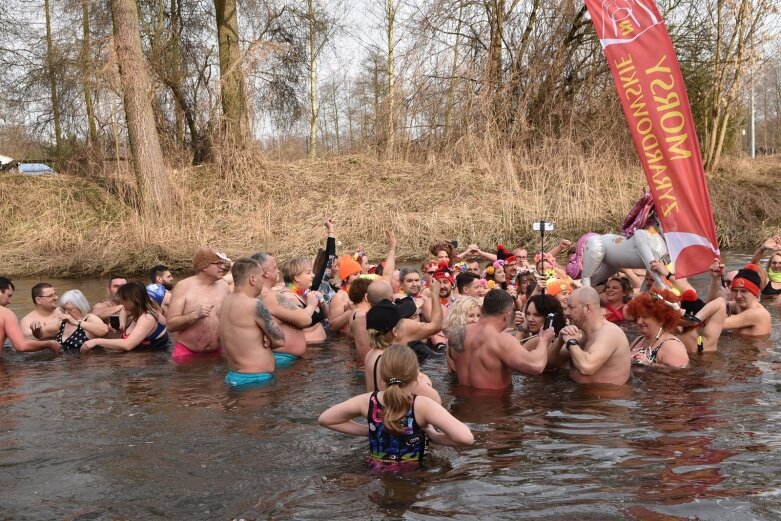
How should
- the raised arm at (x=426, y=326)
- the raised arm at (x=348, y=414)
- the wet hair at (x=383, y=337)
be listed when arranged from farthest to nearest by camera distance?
the raised arm at (x=426, y=326) → the wet hair at (x=383, y=337) → the raised arm at (x=348, y=414)

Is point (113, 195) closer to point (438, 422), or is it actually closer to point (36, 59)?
point (36, 59)

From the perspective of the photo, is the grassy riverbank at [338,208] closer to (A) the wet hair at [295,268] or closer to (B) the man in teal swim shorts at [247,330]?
(A) the wet hair at [295,268]

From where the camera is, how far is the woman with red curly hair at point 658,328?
24.3 feet

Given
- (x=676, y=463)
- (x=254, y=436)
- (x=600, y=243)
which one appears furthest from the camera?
(x=600, y=243)

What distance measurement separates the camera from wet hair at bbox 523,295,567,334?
24.9 ft

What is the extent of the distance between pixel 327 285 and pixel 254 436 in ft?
15.5

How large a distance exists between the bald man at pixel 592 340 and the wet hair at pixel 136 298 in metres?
4.75

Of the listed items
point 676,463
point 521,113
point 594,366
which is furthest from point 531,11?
point 676,463

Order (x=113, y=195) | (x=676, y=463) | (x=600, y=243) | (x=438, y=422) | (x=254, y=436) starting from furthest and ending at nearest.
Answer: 1. (x=113, y=195)
2. (x=600, y=243)
3. (x=254, y=436)
4. (x=676, y=463)
5. (x=438, y=422)

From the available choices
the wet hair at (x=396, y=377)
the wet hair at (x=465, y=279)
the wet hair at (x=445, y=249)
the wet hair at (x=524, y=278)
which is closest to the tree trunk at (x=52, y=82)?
the wet hair at (x=445, y=249)

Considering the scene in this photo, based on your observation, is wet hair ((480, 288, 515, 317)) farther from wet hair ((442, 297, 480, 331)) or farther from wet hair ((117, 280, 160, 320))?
wet hair ((117, 280, 160, 320))

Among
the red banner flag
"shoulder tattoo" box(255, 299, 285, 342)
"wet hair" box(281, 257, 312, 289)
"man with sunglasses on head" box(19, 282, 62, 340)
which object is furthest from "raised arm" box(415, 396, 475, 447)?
"man with sunglasses on head" box(19, 282, 62, 340)

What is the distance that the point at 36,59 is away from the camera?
24.2m

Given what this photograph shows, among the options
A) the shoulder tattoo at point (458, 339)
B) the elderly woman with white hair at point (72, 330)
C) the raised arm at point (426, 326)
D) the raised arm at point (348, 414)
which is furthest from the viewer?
the elderly woman with white hair at point (72, 330)
